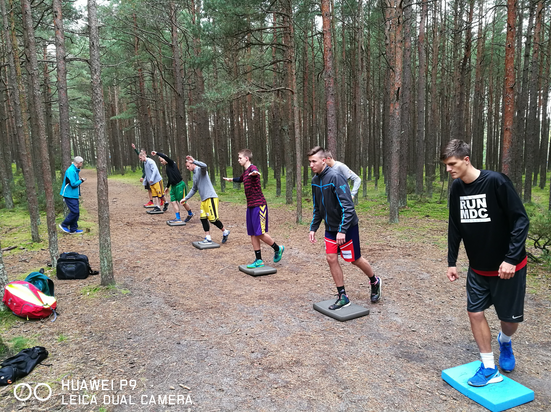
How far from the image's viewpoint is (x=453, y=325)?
435 cm

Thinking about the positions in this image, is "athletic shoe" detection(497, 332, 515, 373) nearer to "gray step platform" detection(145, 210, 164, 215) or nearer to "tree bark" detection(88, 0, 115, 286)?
"tree bark" detection(88, 0, 115, 286)

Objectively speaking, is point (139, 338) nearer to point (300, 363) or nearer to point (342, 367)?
point (300, 363)

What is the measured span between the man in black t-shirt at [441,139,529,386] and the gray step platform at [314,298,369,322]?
66.4 inches

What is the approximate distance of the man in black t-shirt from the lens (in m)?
2.77

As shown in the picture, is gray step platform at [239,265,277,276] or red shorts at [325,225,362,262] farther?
gray step platform at [239,265,277,276]

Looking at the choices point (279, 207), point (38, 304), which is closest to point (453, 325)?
point (38, 304)

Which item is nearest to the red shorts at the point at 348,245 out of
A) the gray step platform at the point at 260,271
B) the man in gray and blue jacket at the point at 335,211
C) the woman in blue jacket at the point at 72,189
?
the man in gray and blue jacket at the point at 335,211

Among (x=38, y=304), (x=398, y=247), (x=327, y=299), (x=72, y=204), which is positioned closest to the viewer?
(x=38, y=304)

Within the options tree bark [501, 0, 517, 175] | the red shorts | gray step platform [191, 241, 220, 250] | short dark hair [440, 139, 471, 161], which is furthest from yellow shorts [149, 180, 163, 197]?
short dark hair [440, 139, 471, 161]

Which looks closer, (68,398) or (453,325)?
(68,398)

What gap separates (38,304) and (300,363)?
11.6ft

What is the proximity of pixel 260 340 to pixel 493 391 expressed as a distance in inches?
90.5

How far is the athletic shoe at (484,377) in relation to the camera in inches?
117

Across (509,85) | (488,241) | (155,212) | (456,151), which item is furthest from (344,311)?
(155,212)
